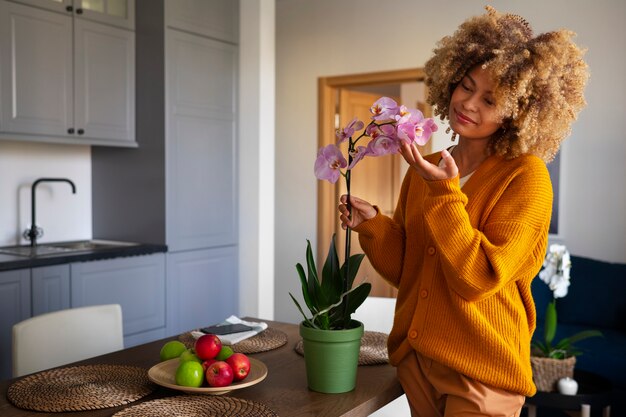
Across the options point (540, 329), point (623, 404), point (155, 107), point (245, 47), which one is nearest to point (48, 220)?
point (155, 107)

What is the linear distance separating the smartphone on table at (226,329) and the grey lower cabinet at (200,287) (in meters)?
1.77

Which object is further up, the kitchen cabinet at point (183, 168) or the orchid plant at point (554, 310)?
the kitchen cabinet at point (183, 168)

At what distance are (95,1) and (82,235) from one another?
1382 mm

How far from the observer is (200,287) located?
3.90 metres

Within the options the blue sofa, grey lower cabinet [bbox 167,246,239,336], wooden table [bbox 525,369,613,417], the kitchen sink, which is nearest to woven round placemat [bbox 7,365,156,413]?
the kitchen sink

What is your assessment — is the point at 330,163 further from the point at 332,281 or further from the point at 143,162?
the point at 143,162

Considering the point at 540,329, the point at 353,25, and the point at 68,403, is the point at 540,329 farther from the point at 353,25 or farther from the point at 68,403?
the point at 68,403

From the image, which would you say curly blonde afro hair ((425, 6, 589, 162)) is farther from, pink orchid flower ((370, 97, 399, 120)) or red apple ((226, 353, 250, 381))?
red apple ((226, 353, 250, 381))

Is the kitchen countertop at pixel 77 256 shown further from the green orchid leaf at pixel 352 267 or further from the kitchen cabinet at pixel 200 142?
the green orchid leaf at pixel 352 267

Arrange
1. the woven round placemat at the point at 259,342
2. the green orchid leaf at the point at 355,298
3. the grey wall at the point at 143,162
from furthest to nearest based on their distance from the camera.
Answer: the grey wall at the point at 143,162 < the woven round placemat at the point at 259,342 < the green orchid leaf at the point at 355,298

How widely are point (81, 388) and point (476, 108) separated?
1.10 meters

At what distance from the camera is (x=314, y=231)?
5.06 metres

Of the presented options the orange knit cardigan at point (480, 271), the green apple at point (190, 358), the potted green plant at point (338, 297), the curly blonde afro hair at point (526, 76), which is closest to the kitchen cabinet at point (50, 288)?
the green apple at point (190, 358)

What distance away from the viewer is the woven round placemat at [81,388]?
1.38m
